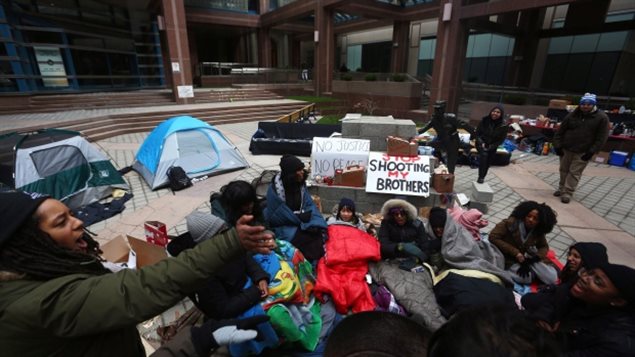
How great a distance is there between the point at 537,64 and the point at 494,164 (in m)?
15.3

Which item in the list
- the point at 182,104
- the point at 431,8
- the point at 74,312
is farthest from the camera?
the point at 431,8

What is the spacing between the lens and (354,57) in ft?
97.9

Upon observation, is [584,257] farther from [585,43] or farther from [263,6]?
[263,6]

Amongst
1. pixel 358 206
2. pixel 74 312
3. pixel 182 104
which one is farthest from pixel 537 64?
pixel 74 312

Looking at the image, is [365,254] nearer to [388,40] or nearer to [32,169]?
[32,169]

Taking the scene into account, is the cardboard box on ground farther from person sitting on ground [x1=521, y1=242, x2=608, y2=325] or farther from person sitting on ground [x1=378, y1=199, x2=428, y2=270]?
person sitting on ground [x1=521, y1=242, x2=608, y2=325]

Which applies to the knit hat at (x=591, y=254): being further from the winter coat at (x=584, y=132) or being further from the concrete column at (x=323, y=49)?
the concrete column at (x=323, y=49)

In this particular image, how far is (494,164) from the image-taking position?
334 inches

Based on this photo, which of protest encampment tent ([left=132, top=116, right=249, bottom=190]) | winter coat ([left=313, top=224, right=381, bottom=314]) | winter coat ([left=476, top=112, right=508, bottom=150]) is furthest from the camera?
protest encampment tent ([left=132, top=116, right=249, bottom=190])

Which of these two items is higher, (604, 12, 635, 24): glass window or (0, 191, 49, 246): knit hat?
(604, 12, 635, 24): glass window

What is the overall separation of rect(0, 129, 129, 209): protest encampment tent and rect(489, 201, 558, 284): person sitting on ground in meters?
7.15

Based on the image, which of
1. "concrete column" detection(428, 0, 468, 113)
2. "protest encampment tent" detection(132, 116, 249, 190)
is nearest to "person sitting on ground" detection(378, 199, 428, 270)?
"protest encampment tent" detection(132, 116, 249, 190)

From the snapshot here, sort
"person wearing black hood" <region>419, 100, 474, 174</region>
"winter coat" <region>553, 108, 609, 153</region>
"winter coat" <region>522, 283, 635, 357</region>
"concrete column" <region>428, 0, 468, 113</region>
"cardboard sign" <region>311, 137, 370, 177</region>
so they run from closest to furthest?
"winter coat" <region>522, 283, 635, 357</region>, "winter coat" <region>553, 108, 609, 153</region>, "cardboard sign" <region>311, 137, 370, 177</region>, "person wearing black hood" <region>419, 100, 474, 174</region>, "concrete column" <region>428, 0, 468, 113</region>

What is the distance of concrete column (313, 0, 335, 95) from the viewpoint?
726 inches
